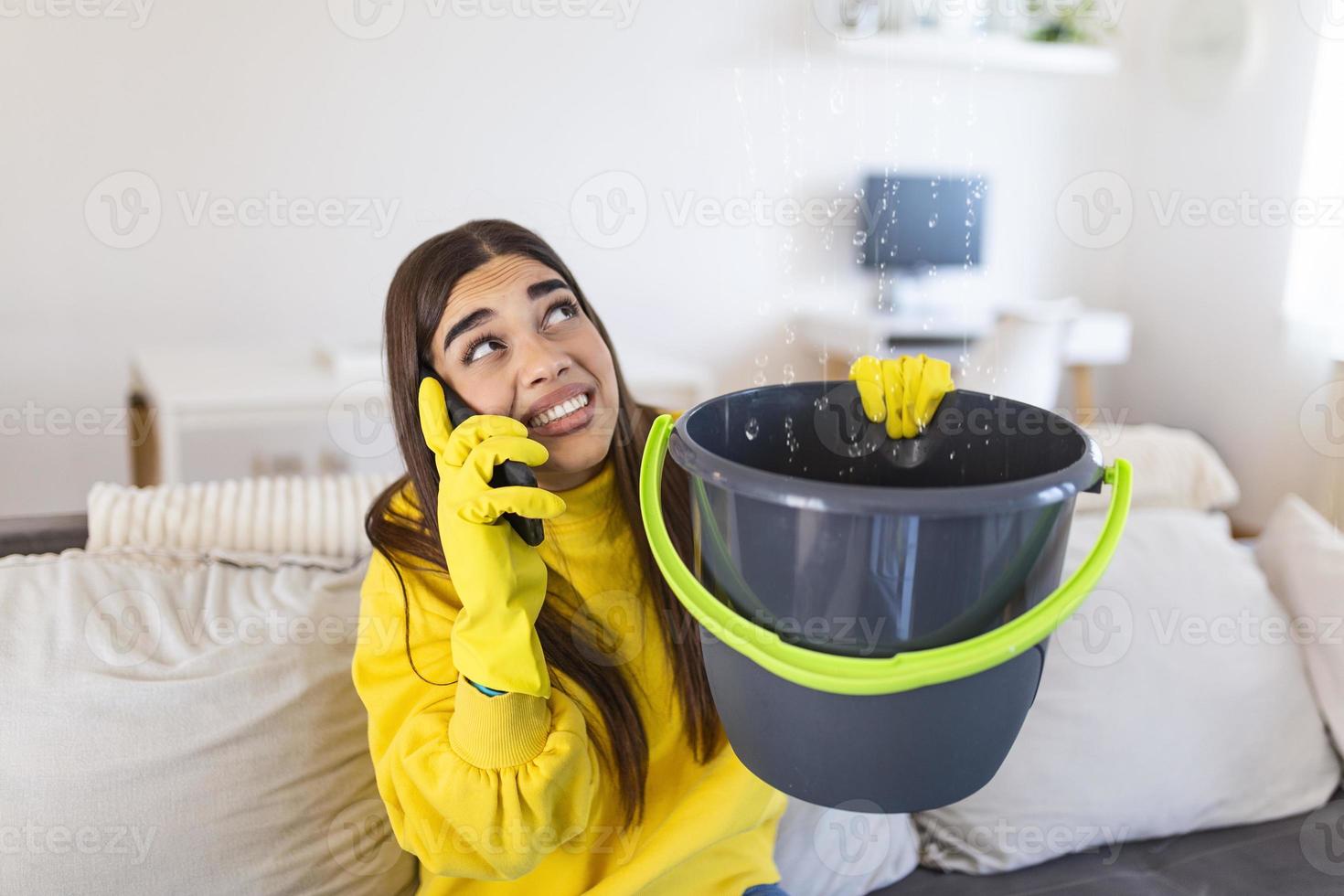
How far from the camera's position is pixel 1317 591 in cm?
133

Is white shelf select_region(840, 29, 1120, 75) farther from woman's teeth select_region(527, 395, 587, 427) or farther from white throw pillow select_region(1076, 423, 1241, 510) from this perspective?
woman's teeth select_region(527, 395, 587, 427)

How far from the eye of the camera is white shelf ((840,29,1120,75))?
355 centimetres

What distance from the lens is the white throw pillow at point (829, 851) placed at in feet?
3.75

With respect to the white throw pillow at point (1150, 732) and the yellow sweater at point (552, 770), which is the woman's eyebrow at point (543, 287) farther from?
the white throw pillow at point (1150, 732)

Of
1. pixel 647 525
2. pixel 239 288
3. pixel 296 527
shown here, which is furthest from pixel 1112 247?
pixel 647 525

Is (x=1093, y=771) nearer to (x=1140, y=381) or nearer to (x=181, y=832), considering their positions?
(x=181, y=832)

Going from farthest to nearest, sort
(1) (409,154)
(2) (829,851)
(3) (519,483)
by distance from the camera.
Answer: (1) (409,154), (2) (829,851), (3) (519,483)

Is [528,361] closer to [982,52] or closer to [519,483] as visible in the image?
A: [519,483]

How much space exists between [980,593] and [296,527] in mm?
919

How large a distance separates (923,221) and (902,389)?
10.6ft

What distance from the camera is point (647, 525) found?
678mm

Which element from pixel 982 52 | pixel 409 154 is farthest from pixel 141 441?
pixel 982 52

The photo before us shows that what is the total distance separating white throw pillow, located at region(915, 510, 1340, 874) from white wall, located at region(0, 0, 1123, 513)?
6.73 feet

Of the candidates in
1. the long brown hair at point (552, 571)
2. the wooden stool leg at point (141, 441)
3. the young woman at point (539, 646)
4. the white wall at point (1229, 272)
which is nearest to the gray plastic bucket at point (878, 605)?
the young woman at point (539, 646)
